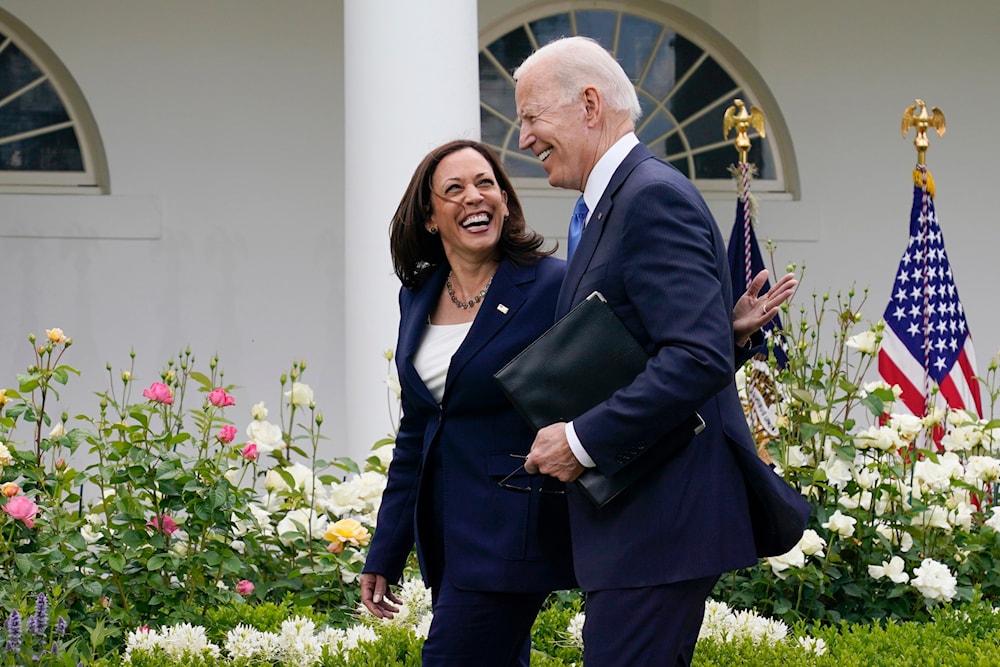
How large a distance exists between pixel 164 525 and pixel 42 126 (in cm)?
526

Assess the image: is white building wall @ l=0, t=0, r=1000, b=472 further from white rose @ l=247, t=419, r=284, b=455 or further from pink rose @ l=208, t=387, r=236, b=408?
pink rose @ l=208, t=387, r=236, b=408

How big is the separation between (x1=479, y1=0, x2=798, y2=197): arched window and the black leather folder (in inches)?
267

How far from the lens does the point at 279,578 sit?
409cm

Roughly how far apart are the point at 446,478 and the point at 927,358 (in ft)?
14.4

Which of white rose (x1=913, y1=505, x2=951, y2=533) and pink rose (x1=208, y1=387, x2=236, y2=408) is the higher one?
pink rose (x1=208, y1=387, x2=236, y2=408)

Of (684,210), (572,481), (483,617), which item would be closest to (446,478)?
(483,617)

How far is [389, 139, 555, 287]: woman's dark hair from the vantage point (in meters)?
2.72

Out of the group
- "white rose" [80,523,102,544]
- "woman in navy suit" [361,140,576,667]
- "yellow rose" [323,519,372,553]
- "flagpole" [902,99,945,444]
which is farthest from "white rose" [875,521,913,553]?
"white rose" [80,523,102,544]

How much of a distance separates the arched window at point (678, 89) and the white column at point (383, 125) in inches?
140

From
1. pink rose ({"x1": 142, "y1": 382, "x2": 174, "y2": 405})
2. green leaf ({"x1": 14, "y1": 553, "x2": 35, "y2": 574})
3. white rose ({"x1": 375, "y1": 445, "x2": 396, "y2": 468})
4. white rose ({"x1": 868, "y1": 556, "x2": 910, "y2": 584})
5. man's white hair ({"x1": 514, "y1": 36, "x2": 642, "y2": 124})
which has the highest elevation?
man's white hair ({"x1": 514, "y1": 36, "x2": 642, "y2": 124})

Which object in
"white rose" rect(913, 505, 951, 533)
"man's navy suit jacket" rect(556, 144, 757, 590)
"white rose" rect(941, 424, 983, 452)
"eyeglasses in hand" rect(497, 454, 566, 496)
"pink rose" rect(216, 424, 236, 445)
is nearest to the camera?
"man's navy suit jacket" rect(556, 144, 757, 590)

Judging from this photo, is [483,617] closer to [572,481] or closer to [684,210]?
[572,481]

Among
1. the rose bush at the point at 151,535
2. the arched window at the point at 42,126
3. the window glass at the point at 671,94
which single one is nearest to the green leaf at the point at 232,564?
the rose bush at the point at 151,535

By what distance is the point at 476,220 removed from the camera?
265 cm
